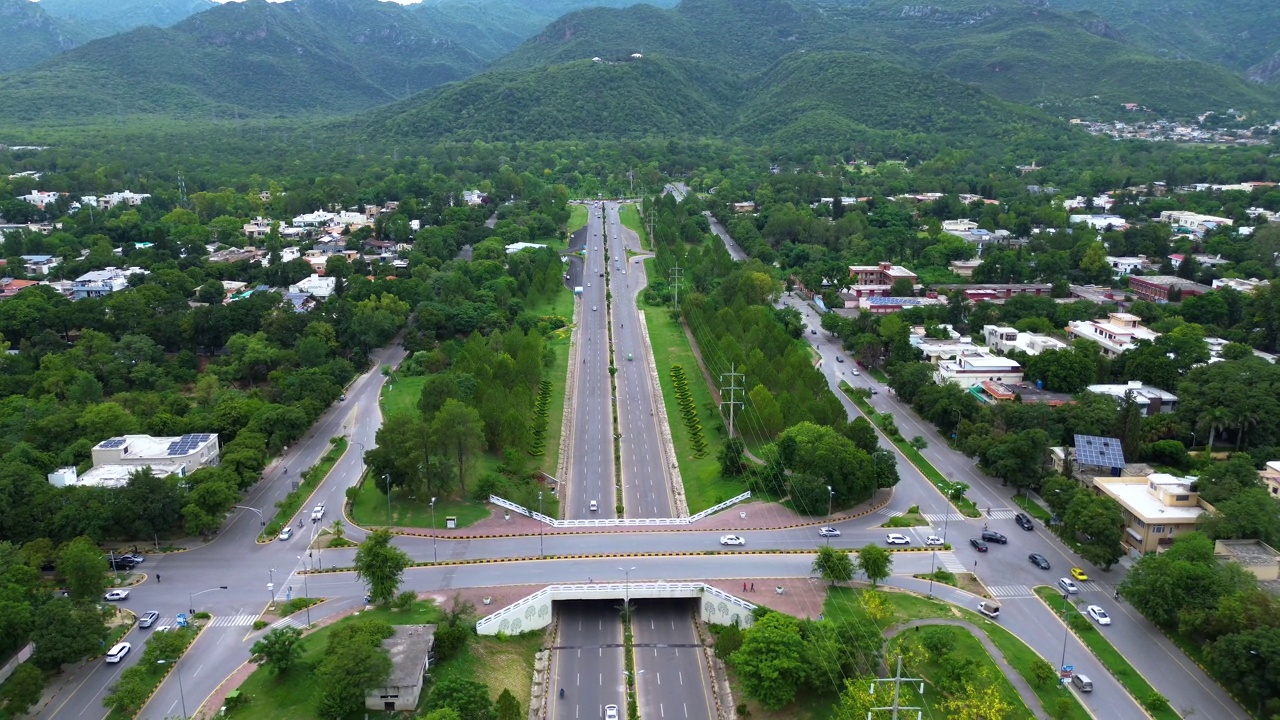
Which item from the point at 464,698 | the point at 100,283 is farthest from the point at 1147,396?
the point at 100,283

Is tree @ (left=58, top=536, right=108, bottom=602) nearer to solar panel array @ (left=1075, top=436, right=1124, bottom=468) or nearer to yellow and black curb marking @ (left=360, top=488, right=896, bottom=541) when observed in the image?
yellow and black curb marking @ (left=360, top=488, right=896, bottom=541)

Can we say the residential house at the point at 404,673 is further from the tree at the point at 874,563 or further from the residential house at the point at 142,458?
the residential house at the point at 142,458

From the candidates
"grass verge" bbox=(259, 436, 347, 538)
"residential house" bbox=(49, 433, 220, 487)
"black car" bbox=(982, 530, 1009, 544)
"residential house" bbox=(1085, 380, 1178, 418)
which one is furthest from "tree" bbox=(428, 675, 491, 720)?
"residential house" bbox=(1085, 380, 1178, 418)

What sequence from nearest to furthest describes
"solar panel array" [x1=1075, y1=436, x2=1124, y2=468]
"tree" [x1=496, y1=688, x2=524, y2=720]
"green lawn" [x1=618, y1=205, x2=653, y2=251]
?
"tree" [x1=496, y1=688, x2=524, y2=720] < "solar panel array" [x1=1075, y1=436, x2=1124, y2=468] < "green lawn" [x1=618, y1=205, x2=653, y2=251]

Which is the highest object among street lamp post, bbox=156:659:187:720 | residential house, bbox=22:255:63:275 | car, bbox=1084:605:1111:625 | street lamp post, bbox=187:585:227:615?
residential house, bbox=22:255:63:275

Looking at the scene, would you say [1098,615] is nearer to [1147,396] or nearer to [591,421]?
[1147,396]

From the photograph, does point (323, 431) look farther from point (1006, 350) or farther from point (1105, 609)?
point (1006, 350)

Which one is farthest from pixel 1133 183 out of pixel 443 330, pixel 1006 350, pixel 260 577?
pixel 260 577
